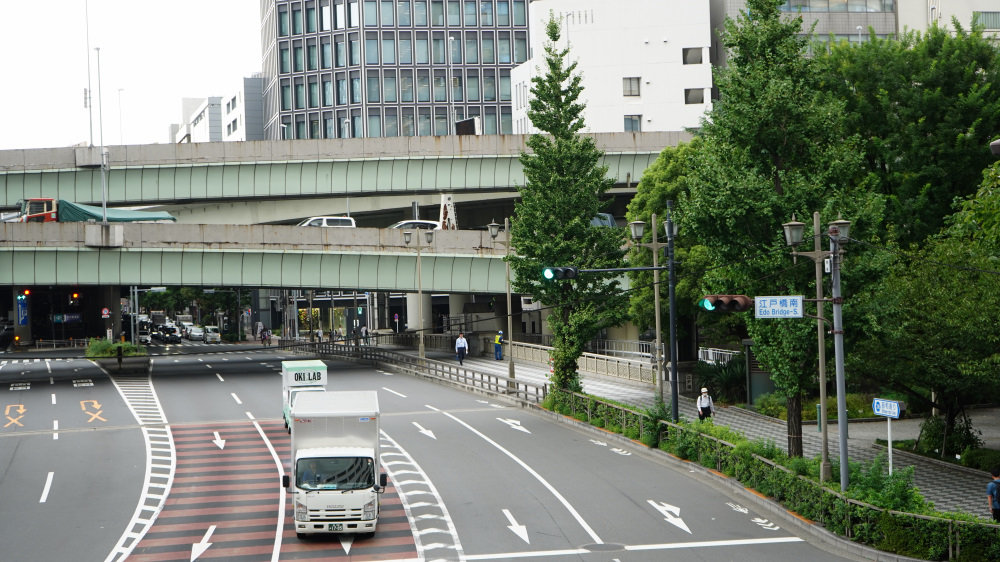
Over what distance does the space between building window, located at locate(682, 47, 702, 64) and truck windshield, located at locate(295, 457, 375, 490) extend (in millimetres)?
74233

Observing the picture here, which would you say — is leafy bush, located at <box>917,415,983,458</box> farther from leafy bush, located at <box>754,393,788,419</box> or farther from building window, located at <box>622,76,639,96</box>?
building window, located at <box>622,76,639,96</box>

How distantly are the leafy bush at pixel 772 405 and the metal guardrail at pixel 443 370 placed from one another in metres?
8.91

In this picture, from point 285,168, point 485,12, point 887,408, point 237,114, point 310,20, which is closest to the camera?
point 887,408

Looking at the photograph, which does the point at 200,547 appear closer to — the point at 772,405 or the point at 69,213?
the point at 772,405

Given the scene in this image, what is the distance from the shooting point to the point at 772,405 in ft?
140

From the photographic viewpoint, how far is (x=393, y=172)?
229 ft

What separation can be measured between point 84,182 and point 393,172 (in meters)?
19.1

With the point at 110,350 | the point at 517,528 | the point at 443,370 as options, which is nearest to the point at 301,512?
the point at 517,528

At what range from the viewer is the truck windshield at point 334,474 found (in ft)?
79.7

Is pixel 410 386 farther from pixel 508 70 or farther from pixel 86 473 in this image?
pixel 508 70

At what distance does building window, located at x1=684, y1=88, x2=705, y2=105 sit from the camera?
303 feet

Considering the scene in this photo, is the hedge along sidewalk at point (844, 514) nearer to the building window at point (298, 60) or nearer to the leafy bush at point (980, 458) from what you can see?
the leafy bush at point (980, 458)

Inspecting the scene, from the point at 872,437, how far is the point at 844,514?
15.4 m

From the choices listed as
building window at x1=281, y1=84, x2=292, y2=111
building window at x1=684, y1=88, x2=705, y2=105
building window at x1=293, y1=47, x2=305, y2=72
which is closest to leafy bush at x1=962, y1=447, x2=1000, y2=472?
building window at x1=684, y1=88, x2=705, y2=105
